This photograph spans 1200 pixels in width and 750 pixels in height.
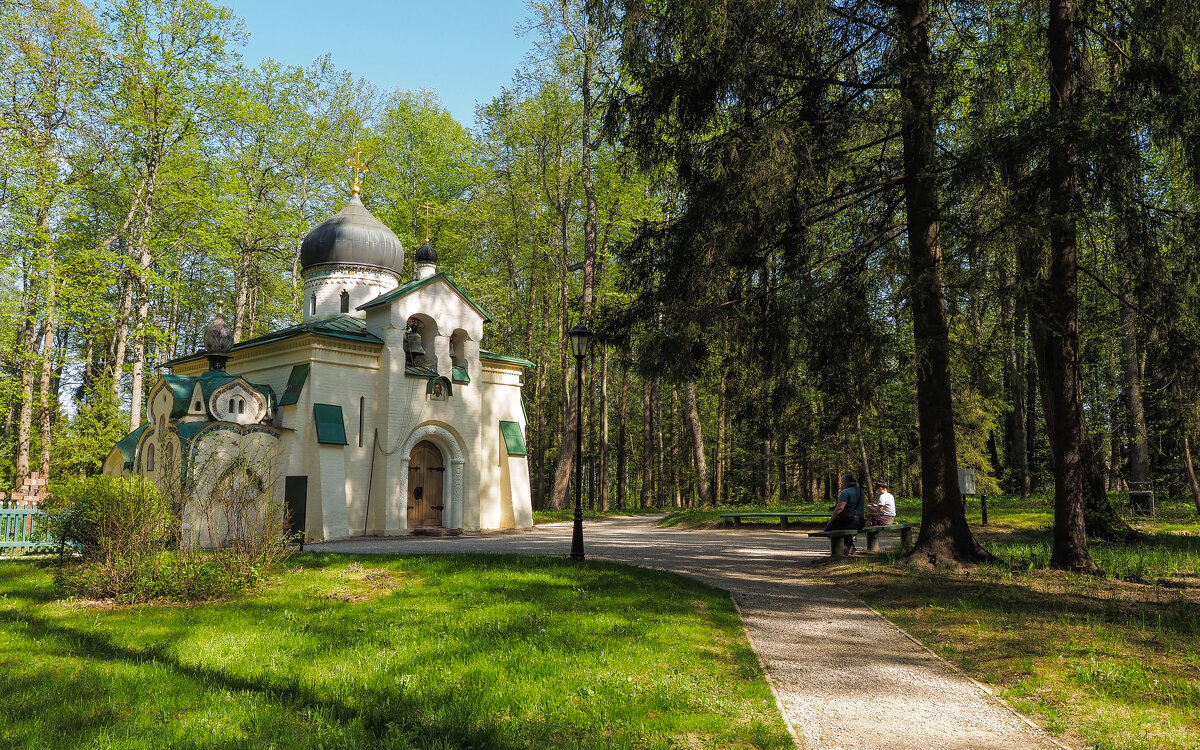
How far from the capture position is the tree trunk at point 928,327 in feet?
34.2

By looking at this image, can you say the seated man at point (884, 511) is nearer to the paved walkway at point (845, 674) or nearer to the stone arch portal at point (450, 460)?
the paved walkway at point (845, 674)

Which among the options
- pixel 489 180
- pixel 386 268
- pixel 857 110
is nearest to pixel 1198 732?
pixel 857 110

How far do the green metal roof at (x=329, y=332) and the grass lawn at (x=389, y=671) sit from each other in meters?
11.2

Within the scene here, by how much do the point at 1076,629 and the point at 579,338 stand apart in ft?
25.1

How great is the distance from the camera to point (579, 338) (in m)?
12.3

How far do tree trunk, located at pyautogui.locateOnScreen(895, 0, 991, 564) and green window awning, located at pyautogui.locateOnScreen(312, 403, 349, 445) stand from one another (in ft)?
45.3


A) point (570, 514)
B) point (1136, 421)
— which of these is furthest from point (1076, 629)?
point (570, 514)

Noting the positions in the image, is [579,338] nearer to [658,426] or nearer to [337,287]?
[337,287]

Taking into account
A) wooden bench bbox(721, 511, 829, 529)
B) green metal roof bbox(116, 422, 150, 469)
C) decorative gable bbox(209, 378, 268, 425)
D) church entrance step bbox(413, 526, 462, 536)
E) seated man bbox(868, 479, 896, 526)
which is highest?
decorative gable bbox(209, 378, 268, 425)

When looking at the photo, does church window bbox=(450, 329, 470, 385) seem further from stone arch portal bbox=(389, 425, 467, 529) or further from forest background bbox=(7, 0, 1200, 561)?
forest background bbox=(7, 0, 1200, 561)

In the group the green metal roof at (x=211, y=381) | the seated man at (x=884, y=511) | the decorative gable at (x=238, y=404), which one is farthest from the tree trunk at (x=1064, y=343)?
the green metal roof at (x=211, y=381)

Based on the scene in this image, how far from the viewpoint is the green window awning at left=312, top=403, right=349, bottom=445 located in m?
19.0

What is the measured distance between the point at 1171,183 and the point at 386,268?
20.6 metres

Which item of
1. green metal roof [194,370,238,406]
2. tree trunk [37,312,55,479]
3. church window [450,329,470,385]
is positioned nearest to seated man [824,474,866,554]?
church window [450,329,470,385]
